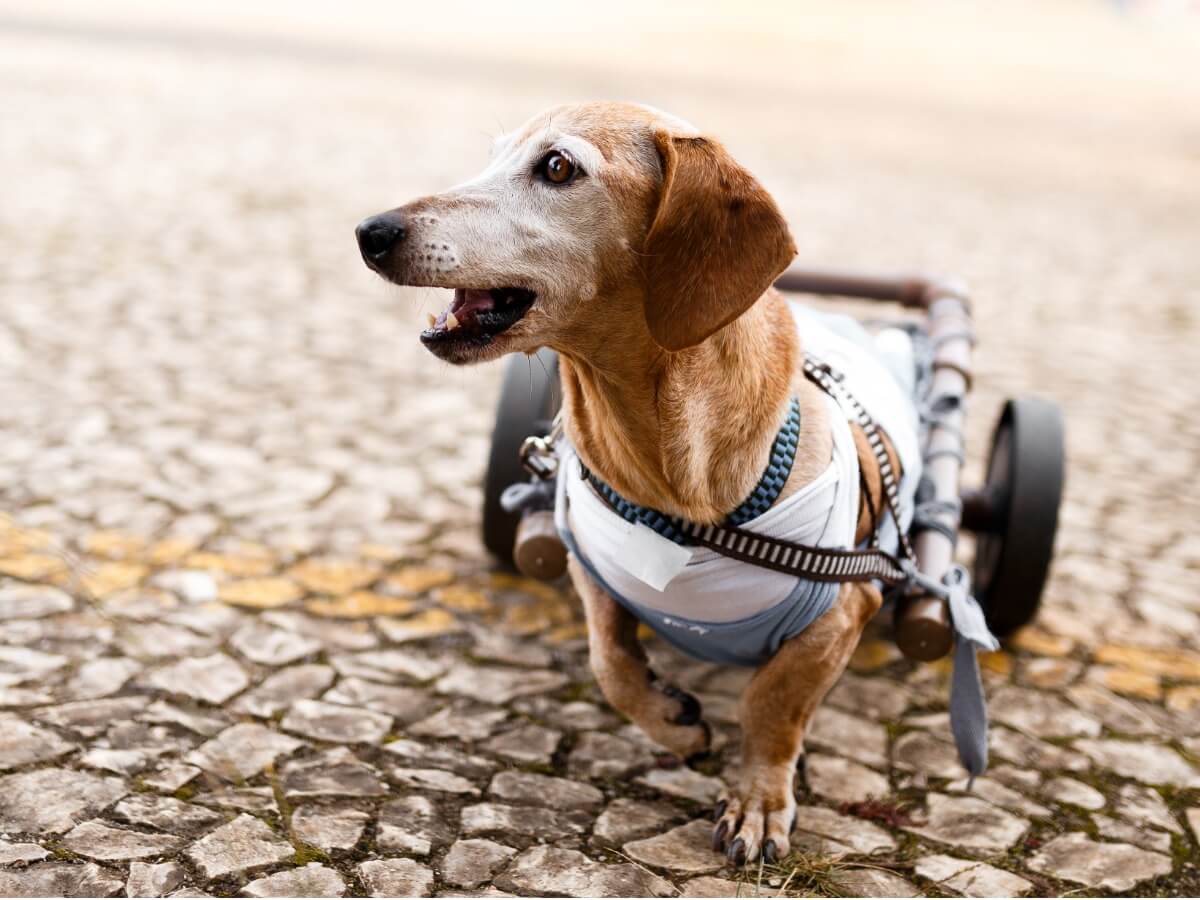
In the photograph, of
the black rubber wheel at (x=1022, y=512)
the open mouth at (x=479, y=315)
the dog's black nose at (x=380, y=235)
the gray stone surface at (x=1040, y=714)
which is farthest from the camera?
the black rubber wheel at (x=1022, y=512)

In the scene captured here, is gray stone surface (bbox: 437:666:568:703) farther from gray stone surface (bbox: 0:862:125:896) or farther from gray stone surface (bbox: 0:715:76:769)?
gray stone surface (bbox: 0:862:125:896)

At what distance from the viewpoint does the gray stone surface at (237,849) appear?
8.27ft

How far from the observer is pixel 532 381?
371cm

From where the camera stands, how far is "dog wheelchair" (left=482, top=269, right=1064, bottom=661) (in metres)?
3.27

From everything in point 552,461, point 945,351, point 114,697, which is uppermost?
point 945,351

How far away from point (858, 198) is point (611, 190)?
966 cm

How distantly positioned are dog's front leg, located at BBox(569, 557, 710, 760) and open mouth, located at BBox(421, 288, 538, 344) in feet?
2.47

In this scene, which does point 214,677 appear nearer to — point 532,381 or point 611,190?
point 532,381

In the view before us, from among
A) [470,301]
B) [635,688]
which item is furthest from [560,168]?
[635,688]

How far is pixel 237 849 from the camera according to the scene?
102 inches

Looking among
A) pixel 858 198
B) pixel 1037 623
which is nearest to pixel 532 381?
pixel 1037 623

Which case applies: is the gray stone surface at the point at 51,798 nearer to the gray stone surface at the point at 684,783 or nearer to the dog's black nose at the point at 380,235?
the gray stone surface at the point at 684,783

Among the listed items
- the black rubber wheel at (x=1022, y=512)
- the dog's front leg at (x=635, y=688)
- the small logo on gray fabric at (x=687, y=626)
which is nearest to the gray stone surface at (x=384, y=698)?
the dog's front leg at (x=635, y=688)

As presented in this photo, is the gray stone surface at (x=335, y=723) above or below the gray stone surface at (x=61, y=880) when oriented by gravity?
above
